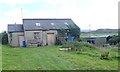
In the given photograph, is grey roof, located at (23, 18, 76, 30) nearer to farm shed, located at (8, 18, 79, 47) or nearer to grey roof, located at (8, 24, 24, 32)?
→ farm shed, located at (8, 18, 79, 47)

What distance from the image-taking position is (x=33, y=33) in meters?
29.2

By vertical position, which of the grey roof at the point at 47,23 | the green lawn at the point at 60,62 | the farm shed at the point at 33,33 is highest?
the grey roof at the point at 47,23

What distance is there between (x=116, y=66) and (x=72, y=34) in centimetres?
1887

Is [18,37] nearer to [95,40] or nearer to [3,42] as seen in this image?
[3,42]

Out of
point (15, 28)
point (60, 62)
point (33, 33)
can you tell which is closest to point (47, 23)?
point (33, 33)

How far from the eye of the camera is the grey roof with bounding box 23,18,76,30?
29711 mm

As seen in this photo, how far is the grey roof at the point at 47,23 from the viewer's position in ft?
97.5

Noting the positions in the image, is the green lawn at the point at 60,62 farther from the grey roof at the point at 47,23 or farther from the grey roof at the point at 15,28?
the grey roof at the point at 15,28

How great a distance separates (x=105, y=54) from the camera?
49.8ft

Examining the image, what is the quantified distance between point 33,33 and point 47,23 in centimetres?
295

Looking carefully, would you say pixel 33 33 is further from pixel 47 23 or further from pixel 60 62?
pixel 60 62

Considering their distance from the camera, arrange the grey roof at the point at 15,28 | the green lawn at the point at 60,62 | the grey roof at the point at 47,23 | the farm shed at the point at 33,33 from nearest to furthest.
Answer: the green lawn at the point at 60,62 → the farm shed at the point at 33,33 → the grey roof at the point at 15,28 → the grey roof at the point at 47,23

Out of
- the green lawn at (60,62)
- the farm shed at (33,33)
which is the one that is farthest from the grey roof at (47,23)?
the green lawn at (60,62)

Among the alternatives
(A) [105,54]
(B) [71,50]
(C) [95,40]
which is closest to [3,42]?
(C) [95,40]
